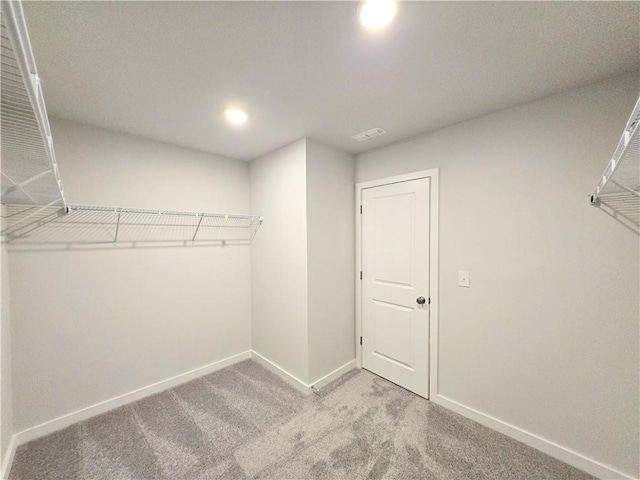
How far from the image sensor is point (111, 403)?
6.58 ft

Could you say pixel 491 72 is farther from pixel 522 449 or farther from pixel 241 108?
pixel 522 449

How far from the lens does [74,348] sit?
188cm

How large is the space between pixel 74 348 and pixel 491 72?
338cm

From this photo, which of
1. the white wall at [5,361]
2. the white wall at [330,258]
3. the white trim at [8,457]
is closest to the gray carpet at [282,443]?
the white trim at [8,457]

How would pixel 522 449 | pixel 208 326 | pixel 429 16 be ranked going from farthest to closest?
pixel 208 326, pixel 522 449, pixel 429 16

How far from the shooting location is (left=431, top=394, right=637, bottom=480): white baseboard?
1.41 m

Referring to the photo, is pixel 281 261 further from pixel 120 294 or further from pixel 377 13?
pixel 377 13

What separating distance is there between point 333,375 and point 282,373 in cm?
51

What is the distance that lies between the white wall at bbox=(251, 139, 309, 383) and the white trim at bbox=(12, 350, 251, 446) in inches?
21.6

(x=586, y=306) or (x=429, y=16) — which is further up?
(x=429, y=16)

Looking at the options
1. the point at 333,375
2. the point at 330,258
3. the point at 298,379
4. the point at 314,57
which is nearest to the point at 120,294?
the point at 298,379

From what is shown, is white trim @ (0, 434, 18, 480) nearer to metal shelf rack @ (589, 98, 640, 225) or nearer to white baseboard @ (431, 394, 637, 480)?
white baseboard @ (431, 394, 637, 480)

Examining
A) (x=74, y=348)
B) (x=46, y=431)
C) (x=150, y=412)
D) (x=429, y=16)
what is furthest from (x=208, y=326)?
(x=429, y=16)

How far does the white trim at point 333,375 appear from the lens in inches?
89.6
